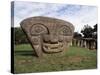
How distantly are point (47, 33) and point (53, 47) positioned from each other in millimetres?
186

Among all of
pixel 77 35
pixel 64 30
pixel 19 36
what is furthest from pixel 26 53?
pixel 77 35

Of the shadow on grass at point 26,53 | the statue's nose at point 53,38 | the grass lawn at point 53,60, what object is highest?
the statue's nose at point 53,38

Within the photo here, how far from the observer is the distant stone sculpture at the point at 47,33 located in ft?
9.71

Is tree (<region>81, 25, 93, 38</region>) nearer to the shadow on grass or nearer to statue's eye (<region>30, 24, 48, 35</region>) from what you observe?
statue's eye (<region>30, 24, 48, 35</region>)

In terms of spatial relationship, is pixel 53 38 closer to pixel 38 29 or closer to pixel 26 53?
pixel 38 29

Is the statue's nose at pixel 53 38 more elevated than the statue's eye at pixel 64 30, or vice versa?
the statue's eye at pixel 64 30

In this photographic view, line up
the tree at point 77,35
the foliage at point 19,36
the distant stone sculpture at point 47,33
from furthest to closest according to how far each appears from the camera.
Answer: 1. the tree at point 77,35
2. the distant stone sculpture at point 47,33
3. the foliage at point 19,36

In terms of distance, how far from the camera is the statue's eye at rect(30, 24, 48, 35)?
2.97m

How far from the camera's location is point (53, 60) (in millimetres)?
3057

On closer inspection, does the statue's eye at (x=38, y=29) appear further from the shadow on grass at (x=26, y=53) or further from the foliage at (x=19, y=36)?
the shadow on grass at (x=26, y=53)

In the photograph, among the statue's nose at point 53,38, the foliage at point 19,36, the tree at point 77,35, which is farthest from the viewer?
the tree at point 77,35

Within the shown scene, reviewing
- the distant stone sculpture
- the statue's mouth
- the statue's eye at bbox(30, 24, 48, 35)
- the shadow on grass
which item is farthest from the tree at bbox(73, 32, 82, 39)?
the shadow on grass

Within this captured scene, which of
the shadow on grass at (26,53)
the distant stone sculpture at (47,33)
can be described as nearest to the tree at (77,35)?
the distant stone sculpture at (47,33)

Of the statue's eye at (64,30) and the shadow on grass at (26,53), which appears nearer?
the shadow on grass at (26,53)
